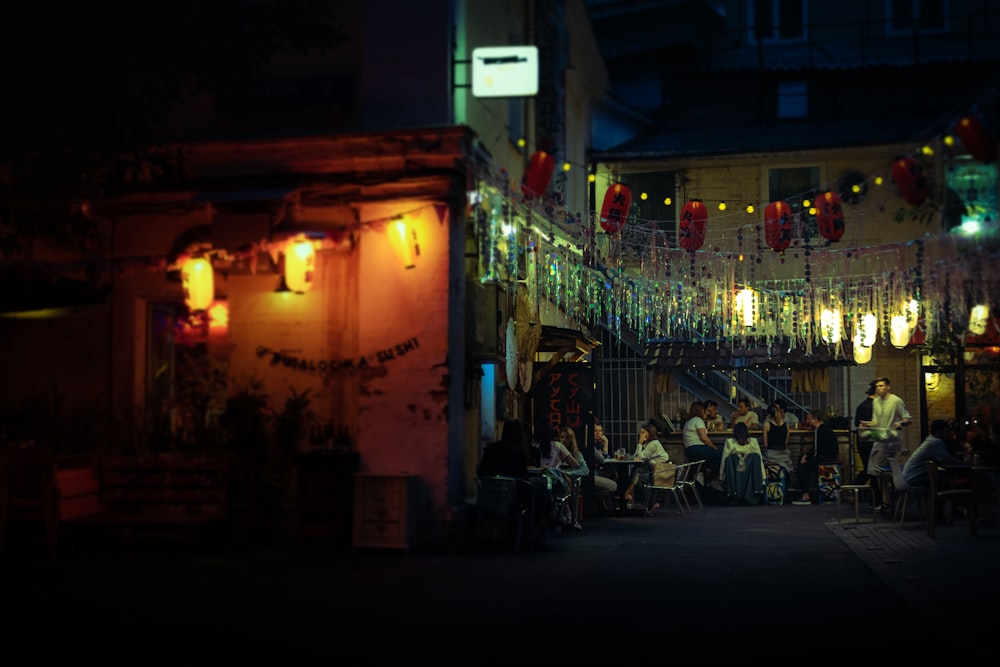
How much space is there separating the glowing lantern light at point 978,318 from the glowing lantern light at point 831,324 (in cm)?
463

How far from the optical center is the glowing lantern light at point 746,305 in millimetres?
21797

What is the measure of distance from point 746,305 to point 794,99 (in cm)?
1010

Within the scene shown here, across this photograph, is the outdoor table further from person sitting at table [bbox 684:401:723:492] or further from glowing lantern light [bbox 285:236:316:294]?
glowing lantern light [bbox 285:236:316:294]

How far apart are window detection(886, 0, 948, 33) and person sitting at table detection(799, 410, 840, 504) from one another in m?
12.8

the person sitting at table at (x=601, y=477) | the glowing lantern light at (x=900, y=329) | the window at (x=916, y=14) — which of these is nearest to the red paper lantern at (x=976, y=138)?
the person sitting at table at (x=601, y=477)

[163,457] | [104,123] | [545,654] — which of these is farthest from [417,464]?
[545,654]

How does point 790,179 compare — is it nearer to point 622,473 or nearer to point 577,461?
point 622,473

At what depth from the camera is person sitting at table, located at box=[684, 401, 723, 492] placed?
22562 millimetres

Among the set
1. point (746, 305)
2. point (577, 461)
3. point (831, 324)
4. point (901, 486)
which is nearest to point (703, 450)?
point (746, 305)

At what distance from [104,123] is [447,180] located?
12.5 ft

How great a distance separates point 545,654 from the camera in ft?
25.8

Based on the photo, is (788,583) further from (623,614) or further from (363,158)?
(363,158)

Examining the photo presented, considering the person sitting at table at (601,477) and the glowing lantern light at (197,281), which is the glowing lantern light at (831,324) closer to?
the person sitting at table at (601,477)

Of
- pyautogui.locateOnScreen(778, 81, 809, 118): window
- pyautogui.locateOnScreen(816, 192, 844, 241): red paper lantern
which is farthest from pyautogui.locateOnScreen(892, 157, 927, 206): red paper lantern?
pyautogui.locateOnScreen(778, 81, 809, 118): window
